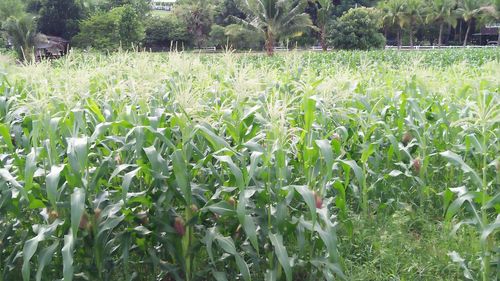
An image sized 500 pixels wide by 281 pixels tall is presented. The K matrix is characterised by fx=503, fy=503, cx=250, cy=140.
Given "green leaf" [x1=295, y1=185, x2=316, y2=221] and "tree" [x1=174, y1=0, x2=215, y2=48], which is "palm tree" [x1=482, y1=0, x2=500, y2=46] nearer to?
"tree" [x1=174, y1=0, x2=215, y2=48]

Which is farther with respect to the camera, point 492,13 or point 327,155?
→ point 492,13

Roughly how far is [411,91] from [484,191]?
262 cm

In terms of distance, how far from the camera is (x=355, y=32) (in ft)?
117

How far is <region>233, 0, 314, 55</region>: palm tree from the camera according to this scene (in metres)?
30.0

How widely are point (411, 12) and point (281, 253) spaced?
49.5 meters

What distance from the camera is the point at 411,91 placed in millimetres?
5305

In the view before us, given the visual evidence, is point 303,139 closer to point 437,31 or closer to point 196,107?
point 196,107

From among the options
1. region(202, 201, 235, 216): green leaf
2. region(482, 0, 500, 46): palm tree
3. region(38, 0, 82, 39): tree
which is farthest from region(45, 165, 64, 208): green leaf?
region(482, 0, 500, 46): palm tree

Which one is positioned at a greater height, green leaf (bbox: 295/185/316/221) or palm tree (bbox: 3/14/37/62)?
palm tree (bbox: 3/14/37/62)

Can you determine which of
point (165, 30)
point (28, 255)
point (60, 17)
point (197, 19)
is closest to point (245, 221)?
point (28, 255)

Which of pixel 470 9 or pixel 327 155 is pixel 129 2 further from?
pixel 327 155

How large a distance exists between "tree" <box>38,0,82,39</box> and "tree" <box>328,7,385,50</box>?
22509mm

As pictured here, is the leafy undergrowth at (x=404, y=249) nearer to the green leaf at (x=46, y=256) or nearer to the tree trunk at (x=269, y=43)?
the green leaf at (x=46, y=256)

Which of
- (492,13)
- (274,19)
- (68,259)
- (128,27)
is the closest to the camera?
(68,259)
